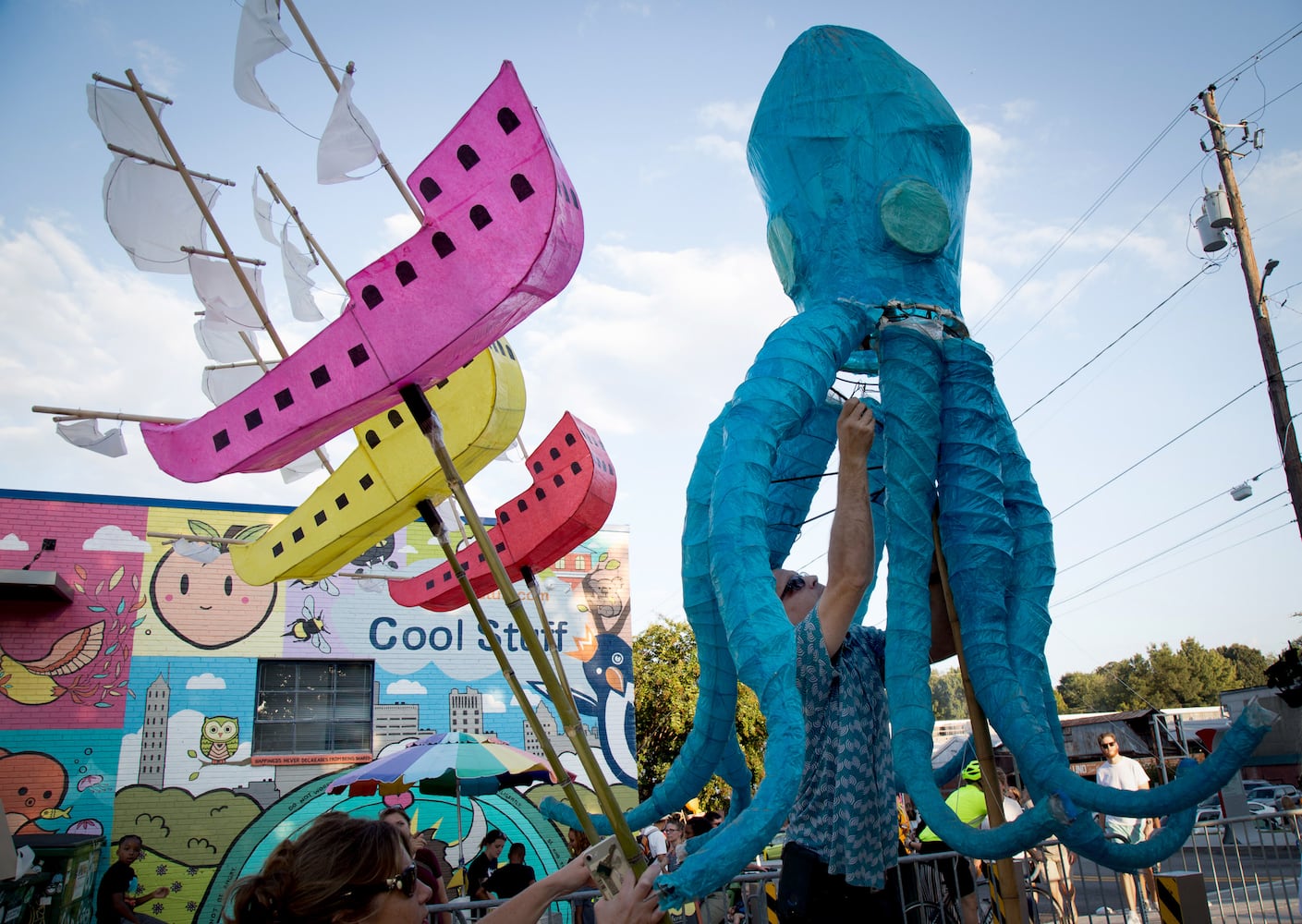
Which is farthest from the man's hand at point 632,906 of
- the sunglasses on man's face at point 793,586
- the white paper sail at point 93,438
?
the white paper sail at point 93,438

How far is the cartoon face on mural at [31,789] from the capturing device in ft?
33.8

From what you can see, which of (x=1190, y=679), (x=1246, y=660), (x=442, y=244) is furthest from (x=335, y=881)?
(x=1246, y=660)

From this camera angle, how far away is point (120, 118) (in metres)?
4.61

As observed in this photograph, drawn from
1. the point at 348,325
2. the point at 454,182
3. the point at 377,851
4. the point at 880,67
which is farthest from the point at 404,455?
the point at 880,67

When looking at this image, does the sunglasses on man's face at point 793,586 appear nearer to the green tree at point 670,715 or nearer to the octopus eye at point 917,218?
the octopus eye at point 917,218

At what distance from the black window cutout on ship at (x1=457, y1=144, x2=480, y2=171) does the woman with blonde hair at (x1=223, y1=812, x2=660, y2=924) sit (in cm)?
178

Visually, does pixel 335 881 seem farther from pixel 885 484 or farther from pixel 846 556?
pixel 885 484

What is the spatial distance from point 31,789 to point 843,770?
1125cm

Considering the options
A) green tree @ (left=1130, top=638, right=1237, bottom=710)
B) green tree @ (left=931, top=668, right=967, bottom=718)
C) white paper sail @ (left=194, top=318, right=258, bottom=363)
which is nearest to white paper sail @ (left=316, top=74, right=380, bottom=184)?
white paper sail @ (left=194, top=318, right=258, bottom=363)

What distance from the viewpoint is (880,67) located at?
399 cm

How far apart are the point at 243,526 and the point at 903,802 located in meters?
9.21

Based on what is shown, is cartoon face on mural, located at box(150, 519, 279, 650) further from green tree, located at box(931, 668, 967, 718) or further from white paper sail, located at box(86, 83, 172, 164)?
green tree, located at box(931, 668, 967, 718)

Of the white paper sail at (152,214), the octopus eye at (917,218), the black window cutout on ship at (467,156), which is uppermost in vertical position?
the white paper sail at (152,214)

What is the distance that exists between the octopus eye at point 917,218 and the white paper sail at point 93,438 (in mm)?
3935
